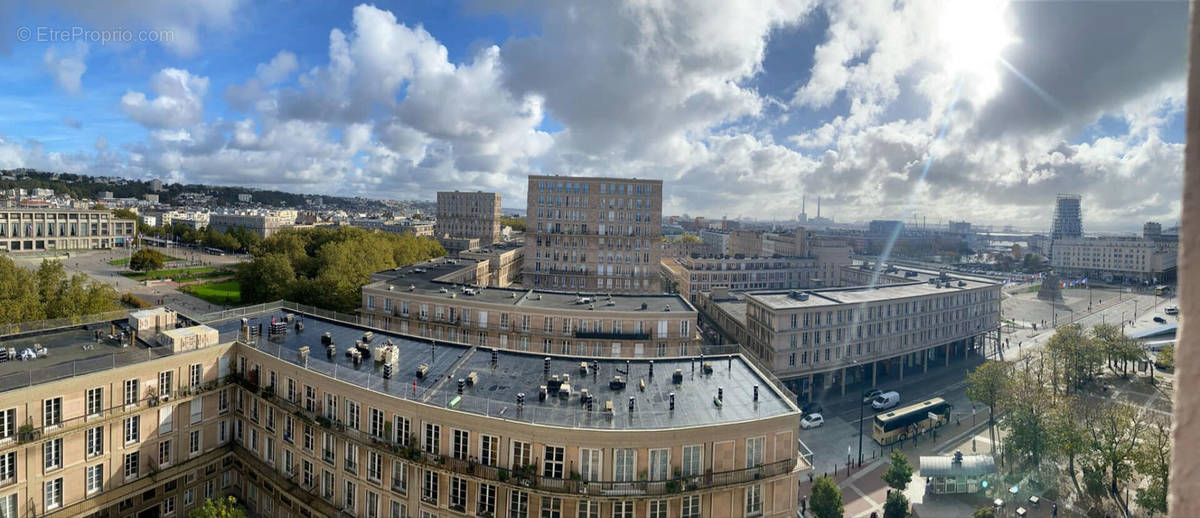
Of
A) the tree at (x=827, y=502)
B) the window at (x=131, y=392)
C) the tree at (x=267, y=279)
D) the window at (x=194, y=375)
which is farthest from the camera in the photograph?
the tree at (x=267, y=279)

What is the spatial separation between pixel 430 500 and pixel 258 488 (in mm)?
13470

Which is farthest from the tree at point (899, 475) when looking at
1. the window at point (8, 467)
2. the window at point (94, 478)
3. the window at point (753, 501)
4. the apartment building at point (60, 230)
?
the apartment building at point (60, 230)

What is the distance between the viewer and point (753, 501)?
2497 centimetres

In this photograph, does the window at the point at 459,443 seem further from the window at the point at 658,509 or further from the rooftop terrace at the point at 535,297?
the rooftop terrace at the point at 535,297

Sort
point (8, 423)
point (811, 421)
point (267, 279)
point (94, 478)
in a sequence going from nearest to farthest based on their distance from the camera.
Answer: point (8, 423)
point (94, 478)
point (811, 421)
point (267, 279)

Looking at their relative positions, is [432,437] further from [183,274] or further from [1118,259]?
[1118,259]

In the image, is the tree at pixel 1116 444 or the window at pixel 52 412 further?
the tree at pixel 1116 444

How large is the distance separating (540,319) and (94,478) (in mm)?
28405

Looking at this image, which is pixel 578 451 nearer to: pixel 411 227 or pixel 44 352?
→ pixel 44 352

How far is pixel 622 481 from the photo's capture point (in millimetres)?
23109

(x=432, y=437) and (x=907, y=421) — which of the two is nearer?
(x=432, y=437)

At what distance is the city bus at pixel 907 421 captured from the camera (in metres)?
48.0

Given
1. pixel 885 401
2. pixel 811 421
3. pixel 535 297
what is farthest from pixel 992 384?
pixel 535 297

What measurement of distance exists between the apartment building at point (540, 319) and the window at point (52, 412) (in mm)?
23802
